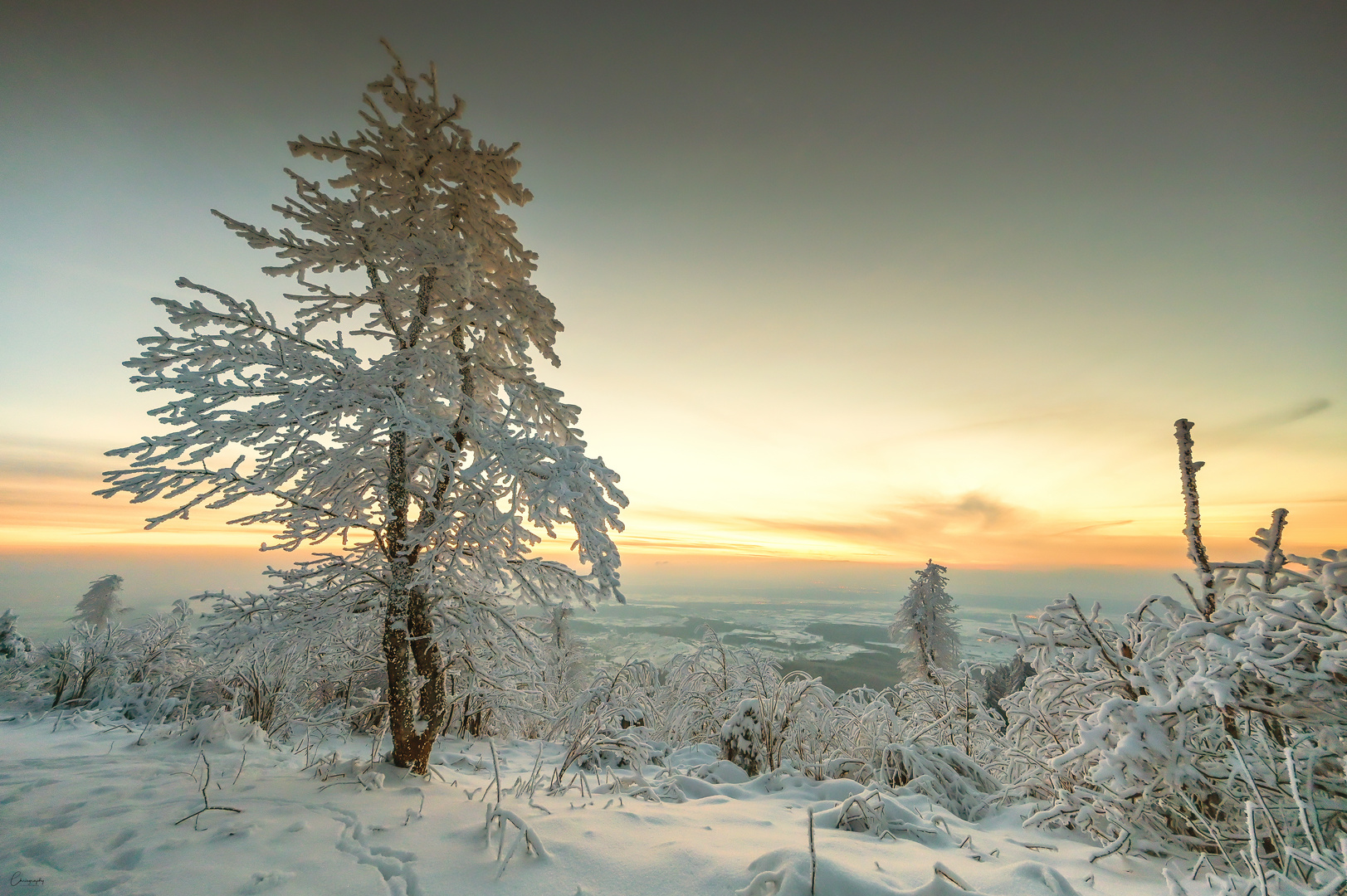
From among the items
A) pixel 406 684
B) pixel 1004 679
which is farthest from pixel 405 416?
pixel 1004 679

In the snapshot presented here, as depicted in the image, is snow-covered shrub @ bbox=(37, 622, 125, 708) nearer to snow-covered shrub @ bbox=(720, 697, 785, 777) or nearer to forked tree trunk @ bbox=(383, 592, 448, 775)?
forked tree trunk @ bbox=(383, 592, 448, 775)

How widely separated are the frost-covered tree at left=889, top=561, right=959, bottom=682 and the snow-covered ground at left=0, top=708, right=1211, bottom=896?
70.8 feet

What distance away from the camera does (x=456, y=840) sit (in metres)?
2.89

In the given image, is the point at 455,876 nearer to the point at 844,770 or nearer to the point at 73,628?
the point at 844,770

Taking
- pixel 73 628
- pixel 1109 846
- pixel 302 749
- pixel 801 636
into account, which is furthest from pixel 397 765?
pixel 801 636

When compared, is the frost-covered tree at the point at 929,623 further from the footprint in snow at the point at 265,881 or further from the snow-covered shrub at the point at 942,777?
the footprint in snow at the point at 265,881

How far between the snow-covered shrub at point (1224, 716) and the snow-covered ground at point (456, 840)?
37 cm

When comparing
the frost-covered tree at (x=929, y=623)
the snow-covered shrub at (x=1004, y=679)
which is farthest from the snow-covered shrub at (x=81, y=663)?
the frost-covered tree at (x=929, y=623)

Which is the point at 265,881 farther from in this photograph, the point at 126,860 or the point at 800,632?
the point at 800,632

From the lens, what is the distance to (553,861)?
259 centimetres

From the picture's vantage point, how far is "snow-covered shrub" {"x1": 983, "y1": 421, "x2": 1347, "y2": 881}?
2.58 meters

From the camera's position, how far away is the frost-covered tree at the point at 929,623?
22.5 meters

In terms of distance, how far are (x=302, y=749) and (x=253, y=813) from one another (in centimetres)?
311

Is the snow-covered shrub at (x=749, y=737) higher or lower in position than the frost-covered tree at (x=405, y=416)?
lower
